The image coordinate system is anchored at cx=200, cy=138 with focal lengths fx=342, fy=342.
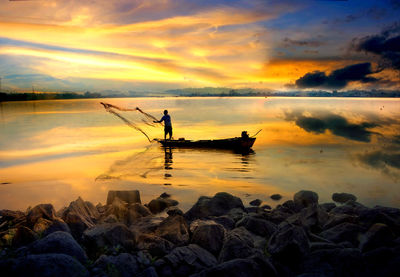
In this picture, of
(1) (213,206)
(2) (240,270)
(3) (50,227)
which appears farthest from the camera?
(1) (213,206)

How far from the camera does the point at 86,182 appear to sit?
77.2 ft

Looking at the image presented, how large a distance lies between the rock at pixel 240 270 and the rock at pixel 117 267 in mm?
1505

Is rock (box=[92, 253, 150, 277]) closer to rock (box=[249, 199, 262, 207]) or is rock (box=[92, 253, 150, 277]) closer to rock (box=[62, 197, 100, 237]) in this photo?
rock (box=[62, 197, 100, 237])

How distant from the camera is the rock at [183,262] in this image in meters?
8.34

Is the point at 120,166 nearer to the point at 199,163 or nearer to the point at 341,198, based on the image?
the point at 199,163

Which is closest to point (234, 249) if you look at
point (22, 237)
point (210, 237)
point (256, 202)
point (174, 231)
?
point (210, 237)

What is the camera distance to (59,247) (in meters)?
8.28

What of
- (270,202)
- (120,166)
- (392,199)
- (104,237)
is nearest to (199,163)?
(120,166)

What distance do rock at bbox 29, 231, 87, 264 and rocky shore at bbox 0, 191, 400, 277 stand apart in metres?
0.02

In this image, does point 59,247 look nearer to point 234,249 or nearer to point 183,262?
point 183,262

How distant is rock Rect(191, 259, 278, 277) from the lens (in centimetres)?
748

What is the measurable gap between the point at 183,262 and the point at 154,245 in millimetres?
1181

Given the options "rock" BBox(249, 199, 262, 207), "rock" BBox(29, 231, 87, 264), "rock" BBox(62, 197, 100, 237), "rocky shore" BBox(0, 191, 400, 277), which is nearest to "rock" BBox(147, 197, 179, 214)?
"rocky shore" BBox(0, 191, 400, 277)

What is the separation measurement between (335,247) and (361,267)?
54.8 inches
